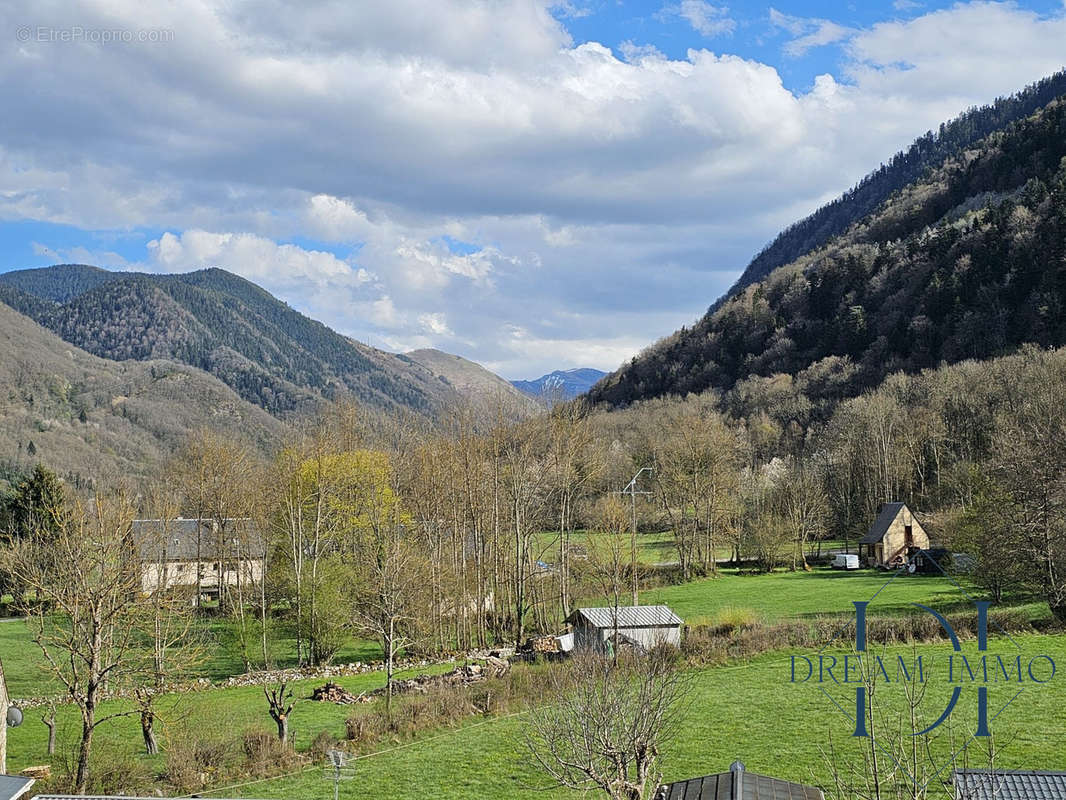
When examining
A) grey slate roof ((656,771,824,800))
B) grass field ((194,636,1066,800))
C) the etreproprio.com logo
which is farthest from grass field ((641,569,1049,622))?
grey slate roof ((656,771,824,800))

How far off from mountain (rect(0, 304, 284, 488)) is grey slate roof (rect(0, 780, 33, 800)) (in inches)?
4214

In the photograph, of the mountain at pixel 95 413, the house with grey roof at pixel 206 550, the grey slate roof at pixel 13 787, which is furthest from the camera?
the mountain at pixel 95 413

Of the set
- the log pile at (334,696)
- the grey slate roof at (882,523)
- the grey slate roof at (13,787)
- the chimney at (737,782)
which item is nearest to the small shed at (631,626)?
the log pile at (334,696)

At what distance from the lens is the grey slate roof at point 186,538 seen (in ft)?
138

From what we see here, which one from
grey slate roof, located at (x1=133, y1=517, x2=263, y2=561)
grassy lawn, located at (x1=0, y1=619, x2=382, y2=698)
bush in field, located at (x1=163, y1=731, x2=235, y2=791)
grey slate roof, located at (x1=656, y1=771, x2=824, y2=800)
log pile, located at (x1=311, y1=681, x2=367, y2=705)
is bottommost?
grassy lawn, located at (x1=0, y1=619, x2=382, y2=698)

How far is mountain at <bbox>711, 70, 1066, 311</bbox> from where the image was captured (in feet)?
538

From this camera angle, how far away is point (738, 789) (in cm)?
1129

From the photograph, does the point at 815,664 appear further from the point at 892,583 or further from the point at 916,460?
the point at 916,460

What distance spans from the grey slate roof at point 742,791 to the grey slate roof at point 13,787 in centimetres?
1005

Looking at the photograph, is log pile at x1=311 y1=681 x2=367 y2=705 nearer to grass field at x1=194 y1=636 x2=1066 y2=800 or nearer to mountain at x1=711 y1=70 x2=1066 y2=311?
grass field at x1=194 y1=636 x2=1066 y2=800

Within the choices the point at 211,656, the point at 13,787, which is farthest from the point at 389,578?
A: the point at 13,787

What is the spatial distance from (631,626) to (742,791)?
18310 mm

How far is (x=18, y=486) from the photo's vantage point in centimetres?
5478

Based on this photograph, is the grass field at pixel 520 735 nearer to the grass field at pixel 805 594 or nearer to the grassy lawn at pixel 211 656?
the grassy lawn at pixel 211 656
